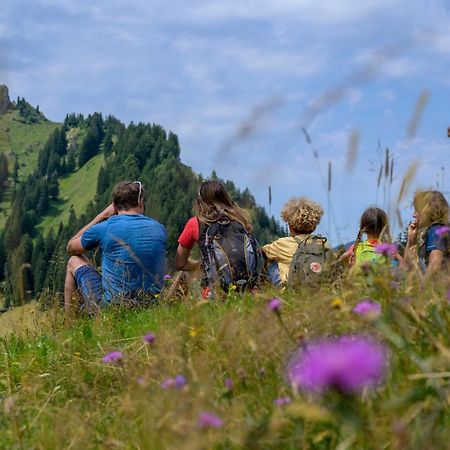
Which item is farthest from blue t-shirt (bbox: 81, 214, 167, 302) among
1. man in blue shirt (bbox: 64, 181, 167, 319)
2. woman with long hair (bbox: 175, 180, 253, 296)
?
woman with long hair (bbox: 175, 180, 253, 296)

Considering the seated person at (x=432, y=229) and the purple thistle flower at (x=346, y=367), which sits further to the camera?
the seated person at (x=432, y=229)

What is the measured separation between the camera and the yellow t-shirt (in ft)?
25.3

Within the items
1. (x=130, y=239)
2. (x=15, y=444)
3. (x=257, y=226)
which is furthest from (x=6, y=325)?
(x=257, y=226)

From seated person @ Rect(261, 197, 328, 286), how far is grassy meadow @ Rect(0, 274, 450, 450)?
304 centimetres

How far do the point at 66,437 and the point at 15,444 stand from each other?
289 millimetres

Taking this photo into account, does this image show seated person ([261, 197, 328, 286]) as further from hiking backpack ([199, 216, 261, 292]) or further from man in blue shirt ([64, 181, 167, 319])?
man in blue shirt ([64, 181, 167, 319])

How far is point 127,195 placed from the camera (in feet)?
26.9

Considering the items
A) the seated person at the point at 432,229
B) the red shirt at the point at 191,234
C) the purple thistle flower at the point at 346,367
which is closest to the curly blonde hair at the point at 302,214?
the red shirt at the point at 191,234

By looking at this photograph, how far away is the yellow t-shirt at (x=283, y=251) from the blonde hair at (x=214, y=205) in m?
0.40

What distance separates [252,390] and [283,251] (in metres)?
5.13

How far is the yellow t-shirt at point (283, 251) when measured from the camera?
7.72 metres

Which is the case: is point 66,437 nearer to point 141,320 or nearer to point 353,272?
point 353,272

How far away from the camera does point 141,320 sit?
6.03 meters

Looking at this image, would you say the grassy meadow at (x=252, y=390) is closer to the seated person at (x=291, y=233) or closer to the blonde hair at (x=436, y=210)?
the blonde hair at (x=436, y=210)
